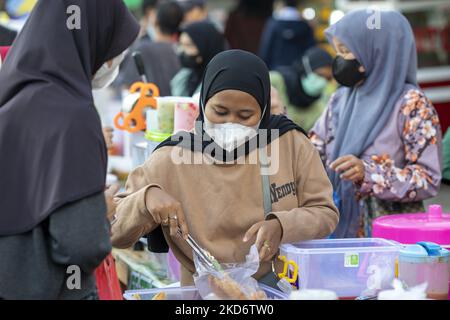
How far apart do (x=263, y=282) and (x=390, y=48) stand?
5.48 ft

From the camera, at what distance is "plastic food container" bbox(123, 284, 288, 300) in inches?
118

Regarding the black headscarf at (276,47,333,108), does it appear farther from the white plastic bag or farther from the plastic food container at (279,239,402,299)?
the white plastic bag

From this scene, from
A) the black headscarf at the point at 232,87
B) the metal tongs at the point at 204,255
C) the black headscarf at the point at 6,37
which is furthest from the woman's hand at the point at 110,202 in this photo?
Answer: the black headscarf at the point at 6,37

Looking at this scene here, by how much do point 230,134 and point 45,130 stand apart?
2.67 ft

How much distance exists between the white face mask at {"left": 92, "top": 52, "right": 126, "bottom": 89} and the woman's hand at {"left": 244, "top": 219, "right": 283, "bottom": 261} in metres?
0.73

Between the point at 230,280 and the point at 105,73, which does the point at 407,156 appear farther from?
the point at 105,73

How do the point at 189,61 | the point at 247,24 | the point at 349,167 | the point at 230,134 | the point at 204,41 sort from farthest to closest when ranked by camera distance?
the point at 247,24 → the point at 204,41 → the point at 189,61 → the point at 349,167 → the point at 230,134

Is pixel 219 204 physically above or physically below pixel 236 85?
below

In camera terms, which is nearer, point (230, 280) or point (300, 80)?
point (230, 280)

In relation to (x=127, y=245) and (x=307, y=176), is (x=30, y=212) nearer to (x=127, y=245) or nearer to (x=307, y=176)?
(x=127, y=245)

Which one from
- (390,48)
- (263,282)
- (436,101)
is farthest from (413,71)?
(436,101)

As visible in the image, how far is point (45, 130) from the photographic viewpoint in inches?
99.3

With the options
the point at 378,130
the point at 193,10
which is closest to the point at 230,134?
the point at 378,130
